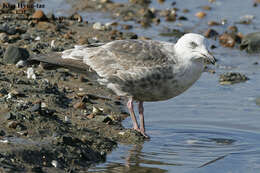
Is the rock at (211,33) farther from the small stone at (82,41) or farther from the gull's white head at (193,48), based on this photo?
the gull's white head at (193,48)

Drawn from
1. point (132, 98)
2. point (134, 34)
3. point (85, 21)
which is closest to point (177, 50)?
point (132, 98)

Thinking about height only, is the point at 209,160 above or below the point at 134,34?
below

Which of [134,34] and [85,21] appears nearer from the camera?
[134,34]

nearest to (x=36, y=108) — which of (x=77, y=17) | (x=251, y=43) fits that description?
(x=77, y=17)

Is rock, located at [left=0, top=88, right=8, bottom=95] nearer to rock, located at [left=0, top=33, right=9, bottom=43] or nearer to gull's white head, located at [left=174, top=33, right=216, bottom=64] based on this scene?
gull's white head, located at [left=174, top=33, right=216, bottom=64]

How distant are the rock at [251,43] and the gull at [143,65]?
15.8ft

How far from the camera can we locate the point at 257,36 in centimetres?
1221

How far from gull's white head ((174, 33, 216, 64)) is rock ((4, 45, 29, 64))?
3.00 m

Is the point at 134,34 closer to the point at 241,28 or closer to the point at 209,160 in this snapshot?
the point at 241,28

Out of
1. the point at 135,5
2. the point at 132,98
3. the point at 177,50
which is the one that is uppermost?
the point at 135,5

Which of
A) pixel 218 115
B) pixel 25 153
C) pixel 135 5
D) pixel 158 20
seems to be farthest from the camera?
pixel 135 5

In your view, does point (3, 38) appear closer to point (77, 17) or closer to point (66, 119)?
point (77, 17)

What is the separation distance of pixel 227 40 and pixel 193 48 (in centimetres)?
538

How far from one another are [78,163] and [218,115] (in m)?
2.92
